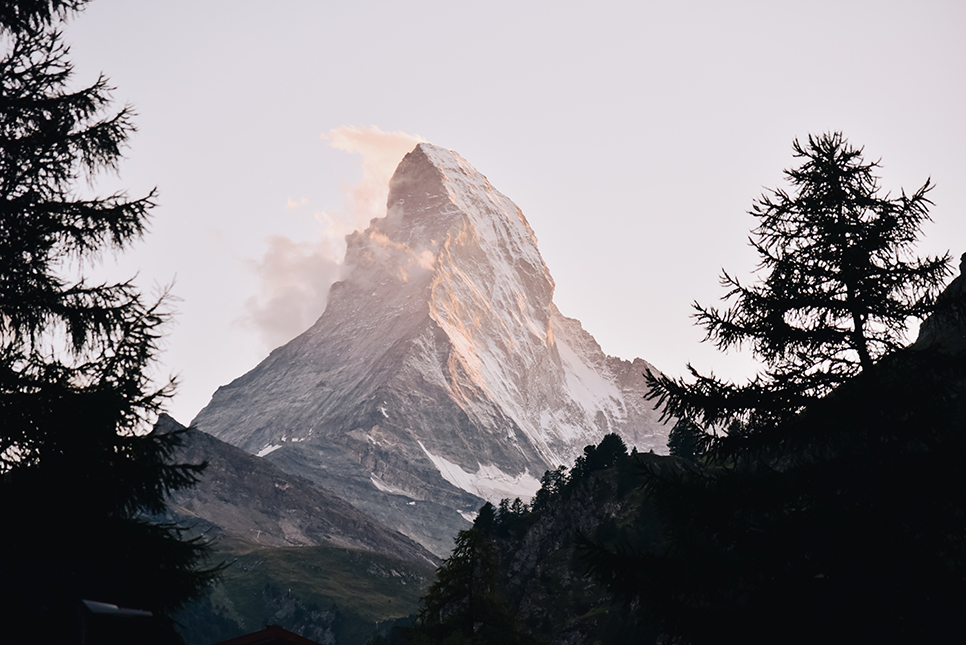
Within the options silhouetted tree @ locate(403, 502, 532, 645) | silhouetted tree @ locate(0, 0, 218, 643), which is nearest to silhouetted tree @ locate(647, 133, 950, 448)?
silhouetted tree @ locate(0, 0, 218, 643)

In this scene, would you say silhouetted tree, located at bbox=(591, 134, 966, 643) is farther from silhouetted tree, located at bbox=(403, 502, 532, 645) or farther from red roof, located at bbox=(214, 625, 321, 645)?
silhouetted tree, located at bbox=(403, 502, 532, 645)

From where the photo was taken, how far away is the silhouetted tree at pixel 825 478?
1329 cm

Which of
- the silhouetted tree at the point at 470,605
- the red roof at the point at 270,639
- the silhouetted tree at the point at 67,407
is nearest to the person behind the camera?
the silhouetted tree at the point at 67,407

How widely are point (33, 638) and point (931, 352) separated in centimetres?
1636

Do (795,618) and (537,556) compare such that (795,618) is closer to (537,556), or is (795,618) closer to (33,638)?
(33,638)

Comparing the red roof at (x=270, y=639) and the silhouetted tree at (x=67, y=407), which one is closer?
the silhouetted tree at (x=67, y=407)

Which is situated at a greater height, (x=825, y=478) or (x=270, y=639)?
(x=825, y=478)

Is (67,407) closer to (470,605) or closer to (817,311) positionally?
(817,311)

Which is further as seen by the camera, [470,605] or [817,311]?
[470,605]

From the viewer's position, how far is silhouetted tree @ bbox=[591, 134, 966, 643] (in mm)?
13289

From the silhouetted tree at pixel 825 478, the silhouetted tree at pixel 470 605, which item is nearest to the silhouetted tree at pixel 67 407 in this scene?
the silhouetted tree at pixel 825 478

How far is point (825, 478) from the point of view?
14484 millimetres

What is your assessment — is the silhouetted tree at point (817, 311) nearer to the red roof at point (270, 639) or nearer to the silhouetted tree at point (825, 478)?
the silhouetted tree at point (825, 478)

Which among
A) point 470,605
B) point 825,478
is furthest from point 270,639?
point 825,478
